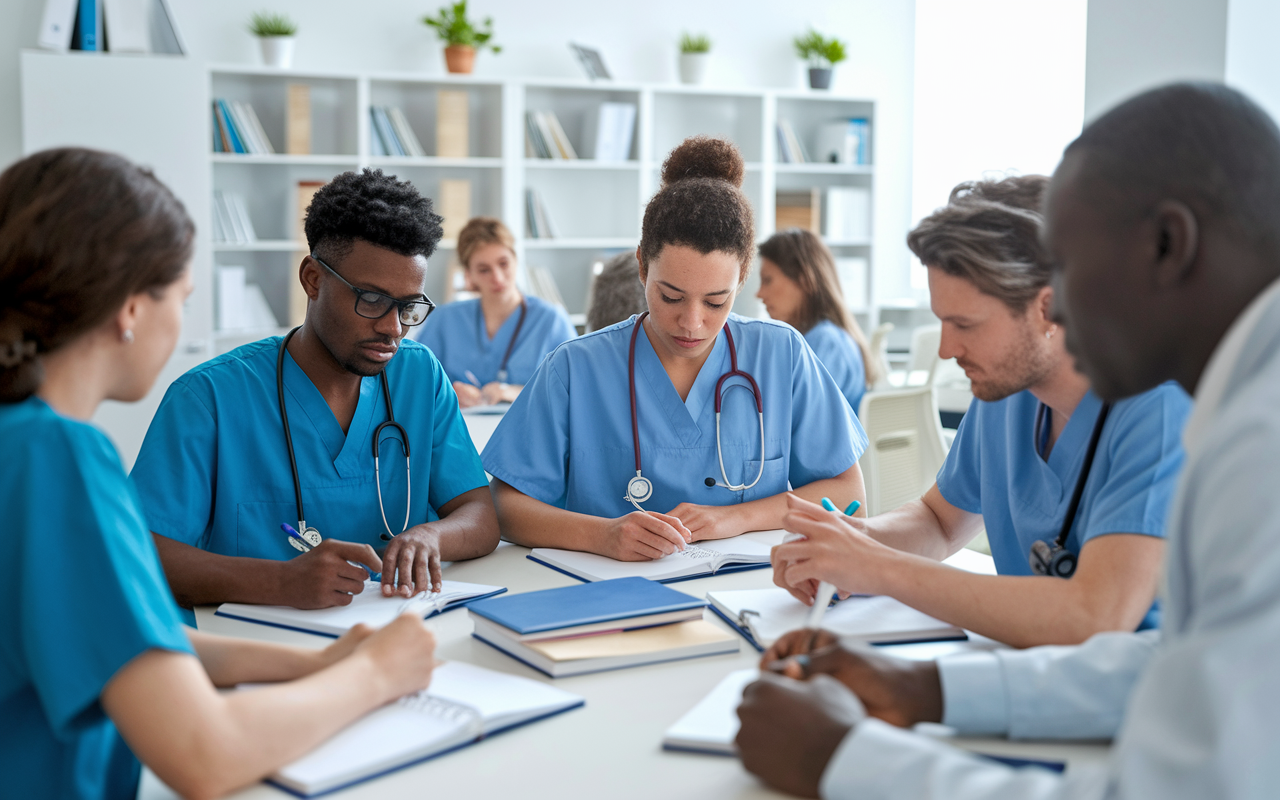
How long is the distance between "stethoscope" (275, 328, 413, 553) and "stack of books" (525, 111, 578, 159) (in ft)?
12.1

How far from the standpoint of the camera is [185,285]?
3.34 feet

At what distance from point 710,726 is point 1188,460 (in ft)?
1.69

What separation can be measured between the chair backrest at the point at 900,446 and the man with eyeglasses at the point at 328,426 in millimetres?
1782

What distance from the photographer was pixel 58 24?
423 centimetres

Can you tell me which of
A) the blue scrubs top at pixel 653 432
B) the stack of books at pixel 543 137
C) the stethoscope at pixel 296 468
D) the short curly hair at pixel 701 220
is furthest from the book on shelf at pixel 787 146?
the stethoscope at pixel 296 468

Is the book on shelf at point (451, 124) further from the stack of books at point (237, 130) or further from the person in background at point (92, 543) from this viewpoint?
the person in background at point (92, 543)

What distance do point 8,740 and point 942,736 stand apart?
867 mm

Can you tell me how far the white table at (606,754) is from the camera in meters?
0.91

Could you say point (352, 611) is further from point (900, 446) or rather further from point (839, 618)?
point (900, 446)

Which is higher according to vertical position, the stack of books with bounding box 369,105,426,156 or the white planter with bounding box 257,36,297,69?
the white planter with bounding box 257,36,297,69

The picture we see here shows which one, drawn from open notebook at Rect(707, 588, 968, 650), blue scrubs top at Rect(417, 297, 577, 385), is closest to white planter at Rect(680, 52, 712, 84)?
blue scrubs top at Rect(417, 297, 577, 385)

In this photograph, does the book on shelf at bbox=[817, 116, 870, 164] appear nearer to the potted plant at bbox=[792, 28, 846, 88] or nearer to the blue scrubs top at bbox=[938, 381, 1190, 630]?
the potted plant at bbox=[792, 28, 846, 88]

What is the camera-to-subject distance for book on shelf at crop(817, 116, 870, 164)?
5832mm

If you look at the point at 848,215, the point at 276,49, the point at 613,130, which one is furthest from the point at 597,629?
the point at 848,215
